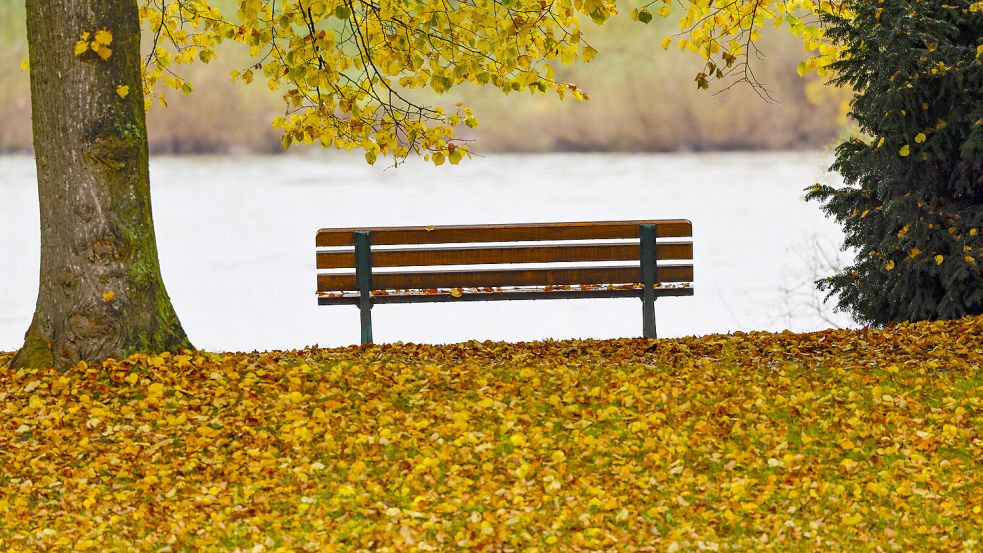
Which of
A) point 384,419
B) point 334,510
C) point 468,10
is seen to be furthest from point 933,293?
point 334,510

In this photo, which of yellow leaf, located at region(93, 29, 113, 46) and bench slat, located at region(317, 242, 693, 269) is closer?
yellow leaf, located at region(93, 29, 113, 46)

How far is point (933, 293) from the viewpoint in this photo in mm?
10305

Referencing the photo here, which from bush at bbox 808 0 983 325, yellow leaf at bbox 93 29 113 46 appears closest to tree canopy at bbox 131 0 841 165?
bush at bbox 808 0 983 325

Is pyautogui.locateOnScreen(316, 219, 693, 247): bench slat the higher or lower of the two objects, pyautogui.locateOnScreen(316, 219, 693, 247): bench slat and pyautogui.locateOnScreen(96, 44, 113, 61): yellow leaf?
the lower

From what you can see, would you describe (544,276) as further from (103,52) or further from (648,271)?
(103,52)

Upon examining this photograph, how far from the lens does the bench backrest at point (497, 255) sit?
9.79 meters

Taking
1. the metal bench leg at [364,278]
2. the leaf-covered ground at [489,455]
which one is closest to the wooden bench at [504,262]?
the metal bench leg at [364,278]

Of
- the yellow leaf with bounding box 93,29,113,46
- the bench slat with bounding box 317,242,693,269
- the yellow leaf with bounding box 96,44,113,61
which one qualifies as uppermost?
the yellow leaf with bounding box 93,29,113,46

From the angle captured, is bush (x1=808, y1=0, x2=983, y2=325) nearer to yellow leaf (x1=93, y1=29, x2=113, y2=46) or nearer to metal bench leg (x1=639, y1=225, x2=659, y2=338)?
metal bench leg (x1=639, y1=225, x2=659, y2=338)

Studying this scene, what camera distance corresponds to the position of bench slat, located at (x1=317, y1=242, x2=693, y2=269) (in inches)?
386

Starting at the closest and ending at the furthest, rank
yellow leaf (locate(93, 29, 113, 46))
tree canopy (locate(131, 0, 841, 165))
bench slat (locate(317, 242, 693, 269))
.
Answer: yellow leaf (locate(93, 29, 113, 46)) < tree canopy (locate(131, 0, 841, 165)) < bench slat (locate(317, 242, 693, 269))

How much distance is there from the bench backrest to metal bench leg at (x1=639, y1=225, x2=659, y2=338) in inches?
1.5

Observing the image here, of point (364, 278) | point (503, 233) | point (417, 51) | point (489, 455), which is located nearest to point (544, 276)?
point (503, 233)

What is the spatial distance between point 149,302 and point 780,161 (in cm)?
3013
